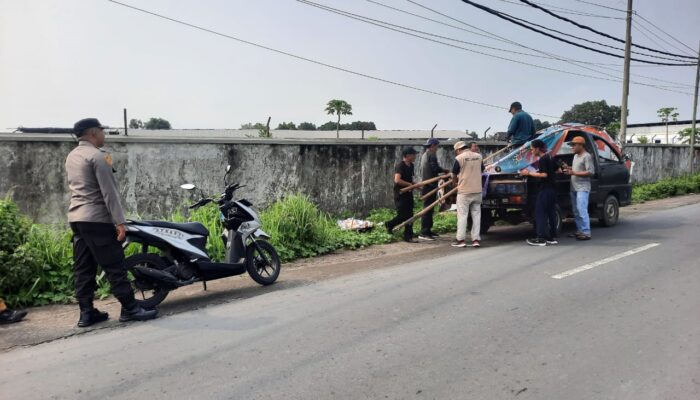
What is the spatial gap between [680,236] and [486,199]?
135 inches

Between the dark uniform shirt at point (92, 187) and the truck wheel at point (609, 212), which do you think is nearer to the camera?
the dark uniform shirt at point (92, 187)

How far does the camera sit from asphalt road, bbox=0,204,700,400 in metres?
3.25

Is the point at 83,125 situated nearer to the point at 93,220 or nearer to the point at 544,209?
the point at 93,220

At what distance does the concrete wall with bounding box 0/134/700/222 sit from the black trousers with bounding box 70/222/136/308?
3202 millimetres

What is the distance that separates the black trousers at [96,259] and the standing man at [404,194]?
500 cm

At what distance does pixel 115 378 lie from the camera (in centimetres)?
346

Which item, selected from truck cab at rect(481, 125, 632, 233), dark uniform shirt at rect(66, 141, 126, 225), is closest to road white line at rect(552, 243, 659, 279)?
truck cab at rect(481, 125, 632, 233)

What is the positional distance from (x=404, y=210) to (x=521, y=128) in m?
2.82

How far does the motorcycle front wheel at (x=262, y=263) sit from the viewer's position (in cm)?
580

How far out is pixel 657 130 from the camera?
68.0m

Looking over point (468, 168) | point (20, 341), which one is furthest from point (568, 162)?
point (20, 341)

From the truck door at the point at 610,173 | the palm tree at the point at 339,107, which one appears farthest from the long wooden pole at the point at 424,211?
the palm tree at the point at 339,107

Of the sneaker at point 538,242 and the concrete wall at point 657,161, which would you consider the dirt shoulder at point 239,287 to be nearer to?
the sneaker at point 538,242

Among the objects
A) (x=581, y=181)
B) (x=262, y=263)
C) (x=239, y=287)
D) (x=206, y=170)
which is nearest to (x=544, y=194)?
(x=581, y=181)
